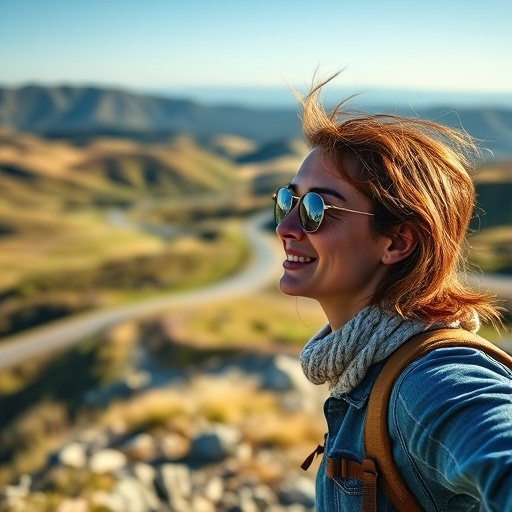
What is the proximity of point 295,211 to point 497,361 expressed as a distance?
3.30 ft

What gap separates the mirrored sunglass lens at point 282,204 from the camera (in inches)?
103

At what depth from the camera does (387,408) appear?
182cm

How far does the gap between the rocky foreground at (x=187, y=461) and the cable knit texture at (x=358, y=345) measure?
19.4ft

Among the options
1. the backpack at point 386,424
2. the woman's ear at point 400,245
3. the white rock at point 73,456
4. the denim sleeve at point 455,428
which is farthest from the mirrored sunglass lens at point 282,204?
the white rock at point 73,456

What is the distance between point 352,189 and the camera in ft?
7.66

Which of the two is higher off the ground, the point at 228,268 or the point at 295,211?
the point at 295,211

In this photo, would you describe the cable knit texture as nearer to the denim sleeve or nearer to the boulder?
the denim sleeve

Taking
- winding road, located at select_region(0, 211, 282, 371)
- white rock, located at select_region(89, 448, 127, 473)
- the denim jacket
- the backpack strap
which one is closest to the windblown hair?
the backpack strap

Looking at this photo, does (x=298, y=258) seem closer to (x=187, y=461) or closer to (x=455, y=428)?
(x=455, y=428)

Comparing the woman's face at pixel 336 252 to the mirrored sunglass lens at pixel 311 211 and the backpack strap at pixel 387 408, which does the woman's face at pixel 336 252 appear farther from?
the backpack strap at pixel 387 408

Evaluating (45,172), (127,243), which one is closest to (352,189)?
(127,243)

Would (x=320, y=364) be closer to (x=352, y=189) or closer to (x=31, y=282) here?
(x=352, y=189)

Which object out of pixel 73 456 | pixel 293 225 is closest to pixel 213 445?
pixel 73 456

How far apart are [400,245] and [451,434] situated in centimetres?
93
